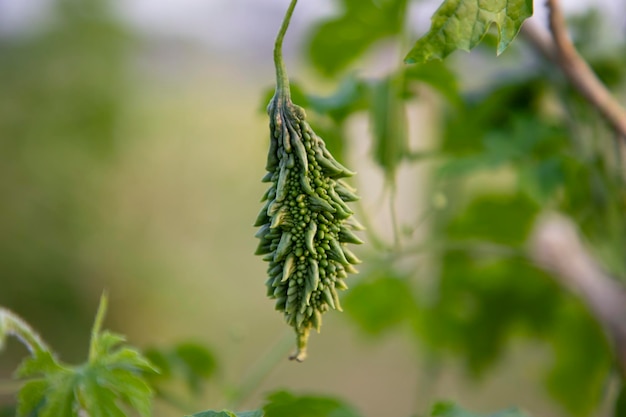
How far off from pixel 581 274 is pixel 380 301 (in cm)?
40

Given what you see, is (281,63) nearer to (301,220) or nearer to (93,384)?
(301,220)

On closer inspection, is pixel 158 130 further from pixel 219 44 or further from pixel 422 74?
pixel 422 74

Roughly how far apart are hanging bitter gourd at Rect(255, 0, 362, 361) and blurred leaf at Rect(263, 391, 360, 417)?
153 millimetres

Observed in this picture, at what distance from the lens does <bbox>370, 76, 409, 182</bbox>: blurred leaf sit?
3.06ft

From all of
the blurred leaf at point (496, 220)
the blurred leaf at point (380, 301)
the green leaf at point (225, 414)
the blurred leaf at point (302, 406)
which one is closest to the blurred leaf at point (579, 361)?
the blurred leaf at point (496, 220)

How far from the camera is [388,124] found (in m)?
0.94

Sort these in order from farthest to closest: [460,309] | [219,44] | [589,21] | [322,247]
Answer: [219,44] < [460,309] < [589,21] < [322,247]

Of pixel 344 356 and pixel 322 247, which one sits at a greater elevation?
pixel 322 247

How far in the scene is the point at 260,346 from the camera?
3.85 meters

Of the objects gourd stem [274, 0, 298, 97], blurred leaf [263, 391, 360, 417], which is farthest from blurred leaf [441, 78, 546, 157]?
gourd stem [274, 0, 298, 97]

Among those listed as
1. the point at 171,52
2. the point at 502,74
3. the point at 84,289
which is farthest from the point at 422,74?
the point at 171,52

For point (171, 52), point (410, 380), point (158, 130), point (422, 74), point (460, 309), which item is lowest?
point (410, 380)

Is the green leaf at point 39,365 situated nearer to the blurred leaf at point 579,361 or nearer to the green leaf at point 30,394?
the green leaf at point 30,394

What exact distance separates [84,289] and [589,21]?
295cm
